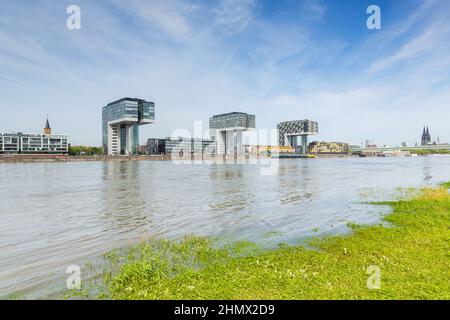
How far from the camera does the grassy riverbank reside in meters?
8.28

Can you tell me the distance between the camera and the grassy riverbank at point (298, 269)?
8281mm

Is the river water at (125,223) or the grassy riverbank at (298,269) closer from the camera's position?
the grassy riverbank at (298,269)

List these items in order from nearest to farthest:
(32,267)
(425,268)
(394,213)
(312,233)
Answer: (425,268)
(32,267)
(312,233)
(394,213)

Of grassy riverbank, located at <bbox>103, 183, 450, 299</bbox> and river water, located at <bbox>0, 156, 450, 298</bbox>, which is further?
river water, located at <bbox>0, 156, 450, 298</bbox>

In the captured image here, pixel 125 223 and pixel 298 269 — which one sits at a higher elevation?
pixel 298 269

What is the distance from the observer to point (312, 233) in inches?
633

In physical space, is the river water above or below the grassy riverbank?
below

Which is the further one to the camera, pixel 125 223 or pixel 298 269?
pixel 125 223

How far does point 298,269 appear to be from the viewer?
398 inches

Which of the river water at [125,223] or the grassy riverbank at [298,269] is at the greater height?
the grassy riverbank at [298,269]

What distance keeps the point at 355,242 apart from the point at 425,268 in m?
3.87
